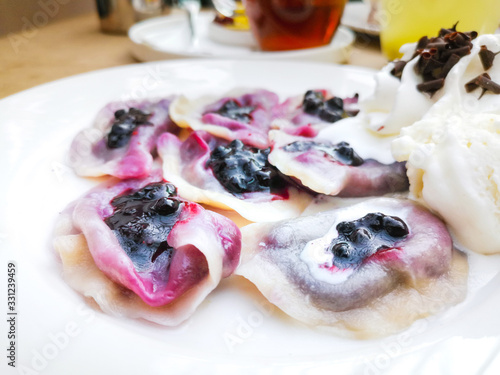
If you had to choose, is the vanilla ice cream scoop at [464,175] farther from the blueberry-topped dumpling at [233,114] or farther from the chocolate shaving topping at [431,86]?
the blueberry-topped dumpling at [233,114]

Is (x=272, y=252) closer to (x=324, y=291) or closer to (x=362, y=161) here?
(x=324, y=291)

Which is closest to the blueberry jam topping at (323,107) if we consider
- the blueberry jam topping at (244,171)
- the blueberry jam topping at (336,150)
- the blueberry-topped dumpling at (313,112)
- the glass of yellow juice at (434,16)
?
the blueberry-topped dumpling at (313,112)

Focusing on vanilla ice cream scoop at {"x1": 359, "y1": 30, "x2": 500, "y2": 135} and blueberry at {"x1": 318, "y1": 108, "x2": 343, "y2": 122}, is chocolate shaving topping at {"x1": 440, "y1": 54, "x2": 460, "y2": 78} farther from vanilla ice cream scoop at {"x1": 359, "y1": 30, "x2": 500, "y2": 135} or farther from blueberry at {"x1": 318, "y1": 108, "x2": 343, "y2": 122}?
blueberry at {"x1": 318, "y1": 108, "x2": 343, "y2": 122}

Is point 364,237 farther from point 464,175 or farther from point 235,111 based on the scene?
point 235,111

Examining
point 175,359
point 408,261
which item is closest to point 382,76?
point 408,261

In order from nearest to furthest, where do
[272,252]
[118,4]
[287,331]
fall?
[287,331] < [272,252] < [118,4]

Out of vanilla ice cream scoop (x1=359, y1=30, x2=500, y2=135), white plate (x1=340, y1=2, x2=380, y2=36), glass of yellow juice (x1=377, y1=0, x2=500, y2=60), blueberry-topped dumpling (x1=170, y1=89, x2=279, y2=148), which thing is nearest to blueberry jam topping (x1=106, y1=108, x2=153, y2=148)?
blueberry-topped dumpling (x1=170, y1=89, x2=279, y2=148)
